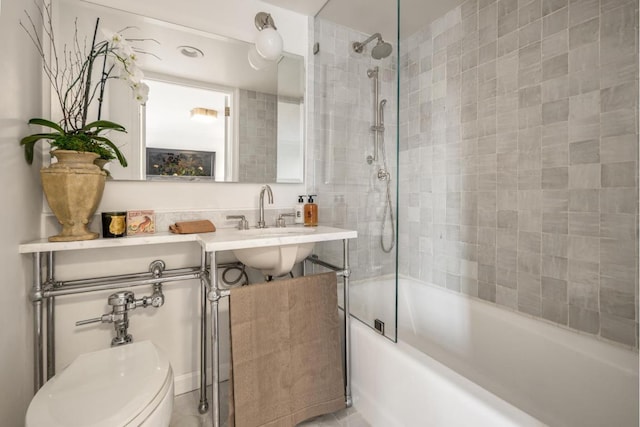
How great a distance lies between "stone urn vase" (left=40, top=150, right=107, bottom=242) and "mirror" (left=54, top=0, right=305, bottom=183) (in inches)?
11.2

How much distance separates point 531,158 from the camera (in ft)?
5.03

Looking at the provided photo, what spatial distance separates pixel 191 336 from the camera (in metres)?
1.64

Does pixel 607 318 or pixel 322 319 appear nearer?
pixel 607 318

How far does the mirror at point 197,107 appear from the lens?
1.44 metres

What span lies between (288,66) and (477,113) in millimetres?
1187

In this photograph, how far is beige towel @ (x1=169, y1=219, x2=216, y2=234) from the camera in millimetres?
1411

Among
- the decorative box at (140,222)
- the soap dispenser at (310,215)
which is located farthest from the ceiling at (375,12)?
the decorative box at (140,222)

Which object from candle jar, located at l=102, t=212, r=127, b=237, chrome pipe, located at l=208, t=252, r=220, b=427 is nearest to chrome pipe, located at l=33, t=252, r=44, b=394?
candle jar, located at l=102, t=212, r=127, b=237

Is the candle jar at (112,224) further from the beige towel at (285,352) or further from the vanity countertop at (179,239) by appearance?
the beige towel at (285,352)

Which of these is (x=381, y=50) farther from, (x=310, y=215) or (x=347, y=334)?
(x=347, y=334)

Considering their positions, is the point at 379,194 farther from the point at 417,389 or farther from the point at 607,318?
the point at 607,318

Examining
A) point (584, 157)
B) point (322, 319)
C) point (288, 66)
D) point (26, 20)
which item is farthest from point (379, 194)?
point (26, 20)

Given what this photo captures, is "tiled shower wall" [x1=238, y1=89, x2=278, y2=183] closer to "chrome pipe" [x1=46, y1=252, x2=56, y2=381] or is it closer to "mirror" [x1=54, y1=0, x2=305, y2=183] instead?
"mirror" [x1=54, y1=0, x2=305, y2=183]

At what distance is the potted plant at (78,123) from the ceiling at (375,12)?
3.23 ft
